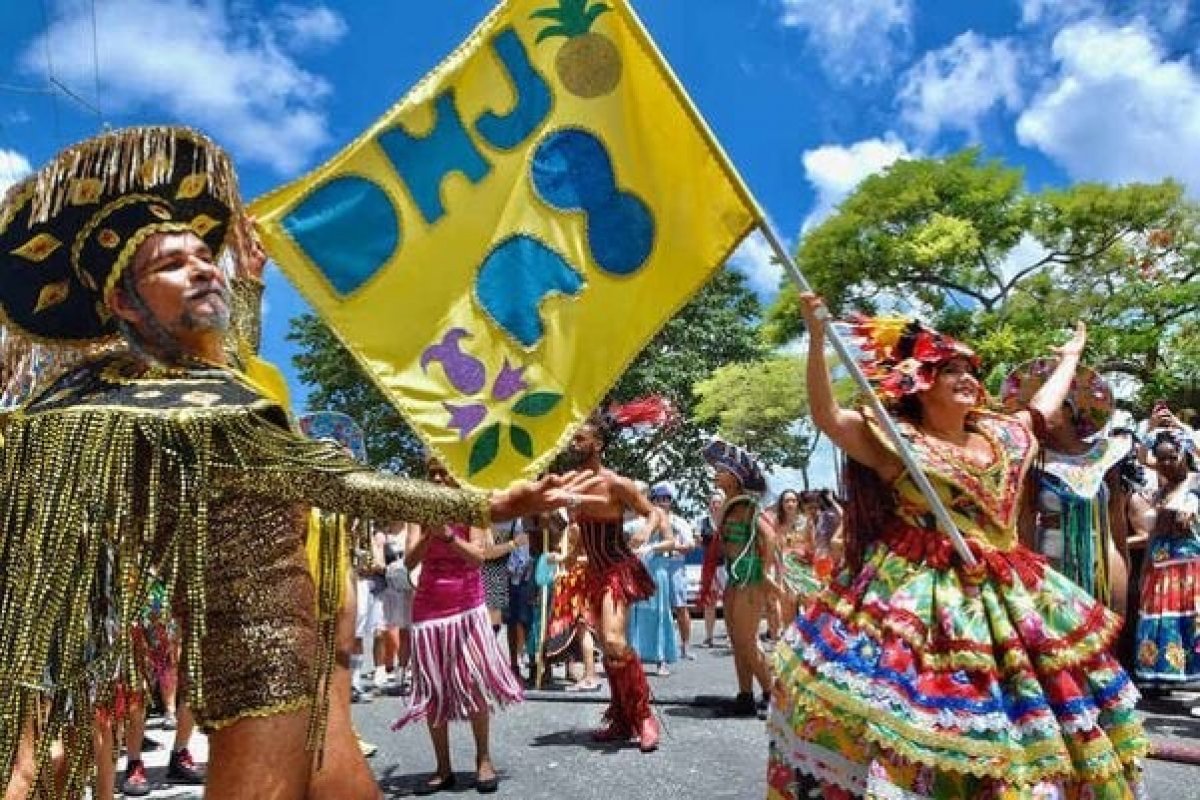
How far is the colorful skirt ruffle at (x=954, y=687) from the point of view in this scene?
10.8 feet

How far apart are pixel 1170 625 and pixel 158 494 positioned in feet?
24.0

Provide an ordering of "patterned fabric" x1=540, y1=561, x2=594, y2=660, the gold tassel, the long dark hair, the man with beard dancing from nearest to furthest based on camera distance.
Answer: the gold tassel, the man with beard dancing, "patterned fabric" x1=540, y1=561, x2=594, y2=660, the long dark hair

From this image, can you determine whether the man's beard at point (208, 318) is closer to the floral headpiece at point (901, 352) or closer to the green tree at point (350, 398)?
the floral headpiece at point (901, 352)

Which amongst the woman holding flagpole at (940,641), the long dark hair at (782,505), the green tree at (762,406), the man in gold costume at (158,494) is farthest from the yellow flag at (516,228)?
the green tree at (762,406)

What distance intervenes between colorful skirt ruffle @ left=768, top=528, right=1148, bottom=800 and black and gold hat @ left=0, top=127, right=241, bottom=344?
2.28 meters

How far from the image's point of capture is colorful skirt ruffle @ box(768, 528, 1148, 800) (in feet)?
10.8

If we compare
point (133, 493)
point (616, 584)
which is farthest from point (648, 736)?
point (133, 493)

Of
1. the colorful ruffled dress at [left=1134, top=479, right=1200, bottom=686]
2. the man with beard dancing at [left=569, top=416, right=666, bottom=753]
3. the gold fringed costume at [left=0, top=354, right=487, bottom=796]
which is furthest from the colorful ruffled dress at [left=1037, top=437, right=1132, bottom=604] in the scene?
the gold fringed costume at [left=0, top=354, right=487, bottom=796]

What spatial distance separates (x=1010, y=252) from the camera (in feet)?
88.7

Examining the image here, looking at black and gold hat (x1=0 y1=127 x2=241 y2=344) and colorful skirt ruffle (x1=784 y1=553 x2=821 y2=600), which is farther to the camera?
colorful skirt ruffle (x1=784 y1=553 x2=821 y2=600)

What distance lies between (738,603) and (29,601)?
20.4 ft

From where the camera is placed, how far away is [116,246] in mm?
2676

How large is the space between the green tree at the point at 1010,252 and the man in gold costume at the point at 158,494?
23.4m

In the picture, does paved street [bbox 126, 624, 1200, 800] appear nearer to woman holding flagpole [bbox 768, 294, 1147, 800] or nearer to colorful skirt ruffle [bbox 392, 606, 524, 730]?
colorful skirt ruffle [bbox 392, 606, 524, 730]
